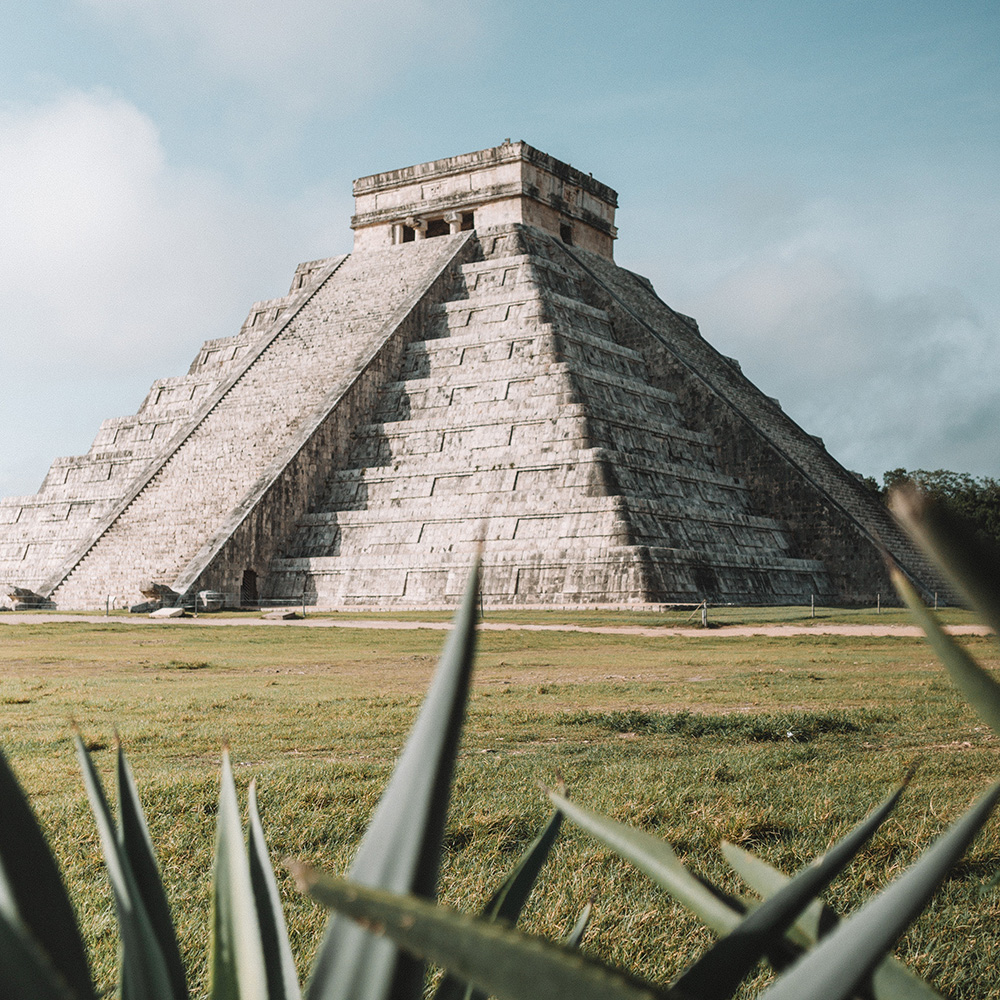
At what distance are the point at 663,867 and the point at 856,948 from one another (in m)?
0.34

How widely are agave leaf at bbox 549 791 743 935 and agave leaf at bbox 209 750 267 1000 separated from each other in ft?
1.03

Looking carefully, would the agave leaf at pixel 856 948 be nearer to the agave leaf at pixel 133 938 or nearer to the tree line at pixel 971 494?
the agave leaf at pixel 133 938

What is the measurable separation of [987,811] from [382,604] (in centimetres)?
1895

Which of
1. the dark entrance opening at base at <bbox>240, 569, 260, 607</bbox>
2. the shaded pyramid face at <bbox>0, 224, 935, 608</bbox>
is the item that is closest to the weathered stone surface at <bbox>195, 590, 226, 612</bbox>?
the shaded pyramid face at <bbox>0, 224, 935, 608</bbox>

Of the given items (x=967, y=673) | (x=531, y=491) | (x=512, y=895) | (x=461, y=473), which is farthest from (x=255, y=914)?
(x=461, y=473)

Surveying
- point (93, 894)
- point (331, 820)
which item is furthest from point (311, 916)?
point (331, 820)

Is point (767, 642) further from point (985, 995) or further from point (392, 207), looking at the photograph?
point (392, 207)

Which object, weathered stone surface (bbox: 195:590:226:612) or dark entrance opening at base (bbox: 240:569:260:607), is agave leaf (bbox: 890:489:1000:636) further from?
dark entrance opening at base (bbox: 240:569:260:607)

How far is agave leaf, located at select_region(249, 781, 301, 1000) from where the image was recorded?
1.00 meters

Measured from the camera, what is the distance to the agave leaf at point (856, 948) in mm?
713

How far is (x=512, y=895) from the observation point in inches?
43.1

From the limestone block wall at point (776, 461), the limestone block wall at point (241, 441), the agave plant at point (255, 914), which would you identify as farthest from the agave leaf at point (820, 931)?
the limestone block wall at point (776, 461)

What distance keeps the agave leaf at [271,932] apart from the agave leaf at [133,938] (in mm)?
94

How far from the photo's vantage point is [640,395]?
23.3m
